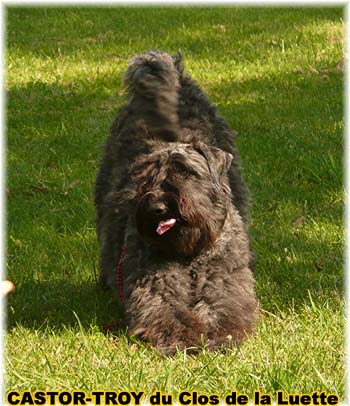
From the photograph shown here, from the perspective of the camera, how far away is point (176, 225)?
19.0ft

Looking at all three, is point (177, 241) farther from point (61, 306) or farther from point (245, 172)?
point (245, 172)

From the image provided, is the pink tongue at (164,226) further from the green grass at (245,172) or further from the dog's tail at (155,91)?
the dog's tail at (155,91)

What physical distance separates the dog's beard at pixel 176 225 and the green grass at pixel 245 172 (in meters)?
0.62

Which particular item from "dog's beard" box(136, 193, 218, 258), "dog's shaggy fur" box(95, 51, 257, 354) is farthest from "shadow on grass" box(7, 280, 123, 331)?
"dog's beard" box(136, 193, 218, 258)

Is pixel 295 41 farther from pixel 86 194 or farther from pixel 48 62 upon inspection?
pixel 86 194

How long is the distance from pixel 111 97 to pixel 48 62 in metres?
1.47

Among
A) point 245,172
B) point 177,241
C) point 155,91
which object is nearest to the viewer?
point 177,241

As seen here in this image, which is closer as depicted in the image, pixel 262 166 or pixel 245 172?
pixel 245 172

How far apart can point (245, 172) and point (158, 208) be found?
3.25 m

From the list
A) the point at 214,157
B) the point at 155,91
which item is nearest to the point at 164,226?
the point at 214,157

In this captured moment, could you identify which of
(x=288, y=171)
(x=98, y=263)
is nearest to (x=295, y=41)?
(x=288, y=171)

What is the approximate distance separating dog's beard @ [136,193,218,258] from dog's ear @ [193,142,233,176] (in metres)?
0.40

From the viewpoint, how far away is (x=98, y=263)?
7.21 metres

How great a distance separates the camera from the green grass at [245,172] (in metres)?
5.19
